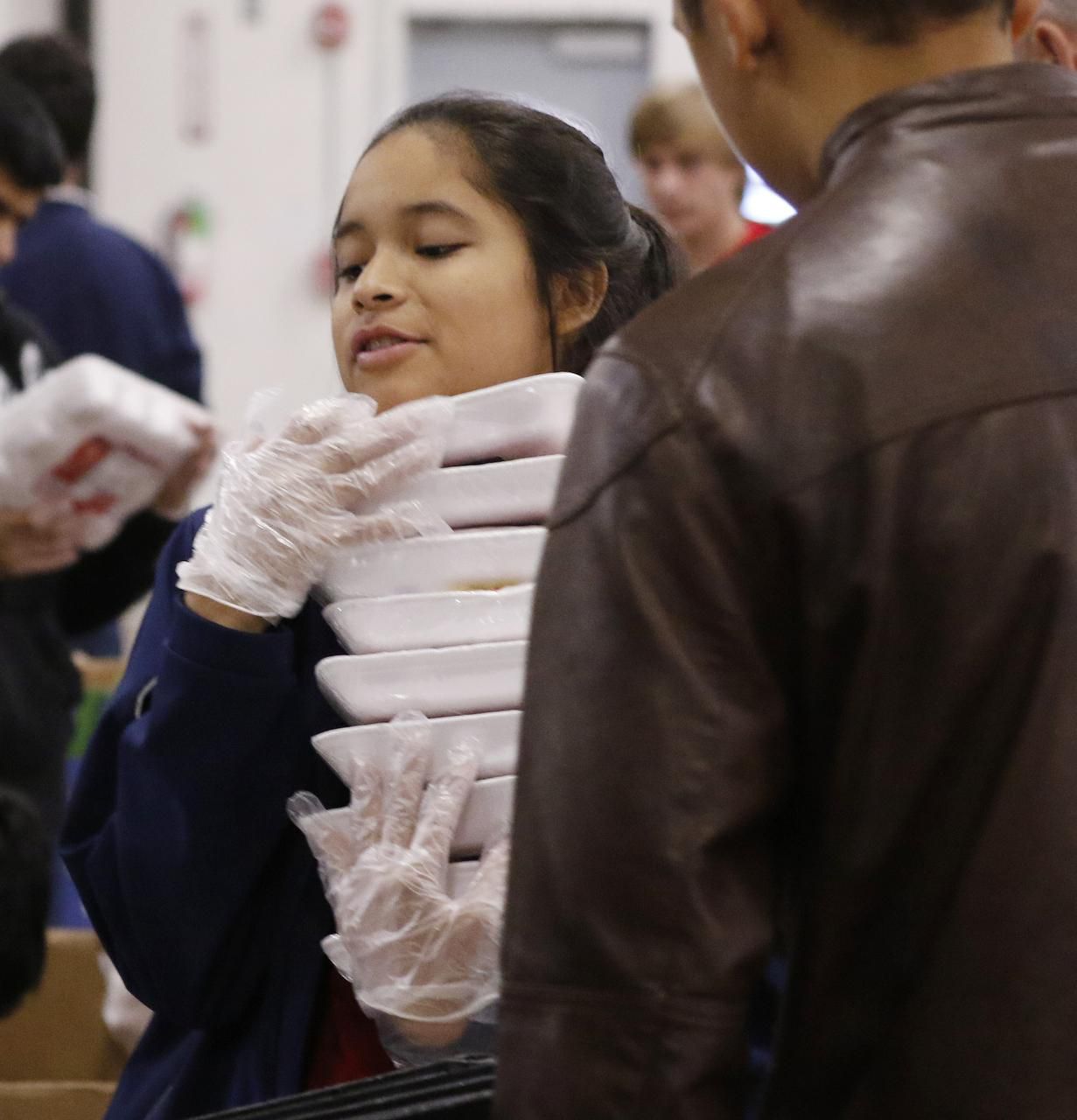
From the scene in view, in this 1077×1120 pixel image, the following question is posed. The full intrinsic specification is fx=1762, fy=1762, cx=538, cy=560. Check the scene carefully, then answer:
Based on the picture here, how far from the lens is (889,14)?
83 cm

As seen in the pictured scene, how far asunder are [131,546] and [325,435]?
4.65 ft

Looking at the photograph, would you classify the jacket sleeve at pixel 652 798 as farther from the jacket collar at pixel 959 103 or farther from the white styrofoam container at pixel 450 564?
the white styrofoam container at pixel 450 564

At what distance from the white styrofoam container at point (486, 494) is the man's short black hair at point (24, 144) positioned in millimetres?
1663

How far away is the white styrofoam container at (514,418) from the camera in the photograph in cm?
122

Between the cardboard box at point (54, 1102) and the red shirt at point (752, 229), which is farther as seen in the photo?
the red shirt at point (752, 229)

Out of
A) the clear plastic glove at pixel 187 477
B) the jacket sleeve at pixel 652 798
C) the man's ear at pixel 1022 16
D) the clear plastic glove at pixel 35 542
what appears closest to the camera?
the jacket sleeve at pixel 652 798

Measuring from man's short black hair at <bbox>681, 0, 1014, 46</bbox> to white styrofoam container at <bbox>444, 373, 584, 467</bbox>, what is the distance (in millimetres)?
432

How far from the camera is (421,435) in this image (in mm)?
1217

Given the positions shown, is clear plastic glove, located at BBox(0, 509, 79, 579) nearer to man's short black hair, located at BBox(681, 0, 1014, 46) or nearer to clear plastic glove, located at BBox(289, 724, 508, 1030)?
clear plastic glove, located at BBox(289, 724, 508, 1030)

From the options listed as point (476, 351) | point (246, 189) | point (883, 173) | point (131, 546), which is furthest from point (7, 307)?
point (246, 189)

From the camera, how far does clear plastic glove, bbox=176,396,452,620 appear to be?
1.20m

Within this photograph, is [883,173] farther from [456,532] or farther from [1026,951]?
[456,532]

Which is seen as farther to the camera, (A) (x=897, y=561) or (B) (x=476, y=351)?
(B) (x=476, y=351)

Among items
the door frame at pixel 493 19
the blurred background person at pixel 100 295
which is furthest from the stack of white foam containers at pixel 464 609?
the door frame at pixel 493 19
